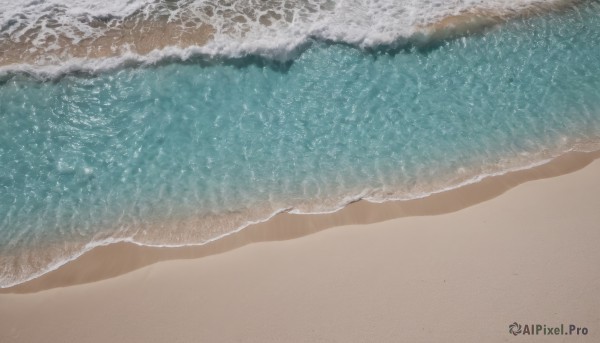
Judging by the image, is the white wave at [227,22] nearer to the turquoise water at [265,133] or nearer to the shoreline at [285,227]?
the turquoise water at [265,133]

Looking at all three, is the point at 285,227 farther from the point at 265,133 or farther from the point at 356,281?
the point at 265,133

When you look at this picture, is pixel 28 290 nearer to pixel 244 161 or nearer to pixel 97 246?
pixel 97 246

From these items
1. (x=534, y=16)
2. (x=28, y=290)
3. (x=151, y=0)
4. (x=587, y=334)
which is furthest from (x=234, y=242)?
(x=534, y=16)

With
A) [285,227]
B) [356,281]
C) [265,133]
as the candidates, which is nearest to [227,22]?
[265,133]

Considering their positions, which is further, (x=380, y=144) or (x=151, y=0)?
(x=151, y=0)

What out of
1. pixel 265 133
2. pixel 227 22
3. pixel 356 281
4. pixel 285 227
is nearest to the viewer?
pixel 356 281
